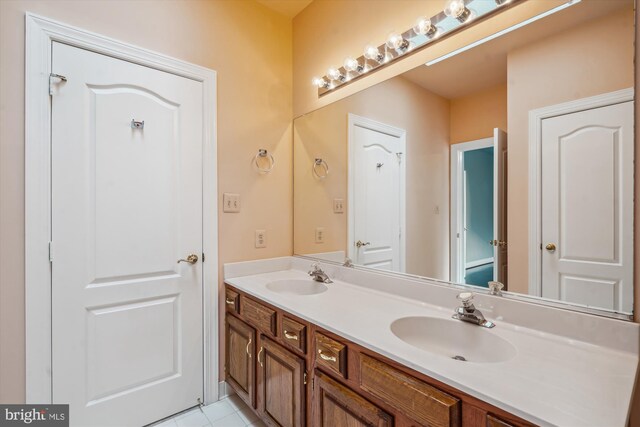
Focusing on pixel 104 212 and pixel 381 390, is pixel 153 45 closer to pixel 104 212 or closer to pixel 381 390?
pixel 104 212

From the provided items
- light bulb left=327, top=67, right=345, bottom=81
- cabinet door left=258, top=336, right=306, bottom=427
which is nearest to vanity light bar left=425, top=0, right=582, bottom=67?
light bulb left=327, top=67, right=345, bottom=81

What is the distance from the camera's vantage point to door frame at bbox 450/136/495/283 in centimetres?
135

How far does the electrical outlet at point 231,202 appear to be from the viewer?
6.39 feet

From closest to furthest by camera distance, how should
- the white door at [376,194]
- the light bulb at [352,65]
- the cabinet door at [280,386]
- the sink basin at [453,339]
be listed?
the sink basin at [453,339] < the cabinet door at [280,386] < the white door at [376,194] < the light bulb at [352,65]

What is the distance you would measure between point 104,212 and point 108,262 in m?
0.26

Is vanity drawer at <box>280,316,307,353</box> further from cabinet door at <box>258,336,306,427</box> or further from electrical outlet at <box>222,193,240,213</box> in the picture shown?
electrical outlet at <box>222,193,240,213</box>

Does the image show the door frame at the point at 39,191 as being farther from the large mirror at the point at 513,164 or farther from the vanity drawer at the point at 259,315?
the large mirror at the point at 513,164

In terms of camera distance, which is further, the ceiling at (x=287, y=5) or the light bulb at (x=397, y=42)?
the ceiling at (x=287, y=5)

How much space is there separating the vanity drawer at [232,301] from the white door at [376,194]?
745 mm

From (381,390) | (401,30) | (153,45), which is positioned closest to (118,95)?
(153,45)

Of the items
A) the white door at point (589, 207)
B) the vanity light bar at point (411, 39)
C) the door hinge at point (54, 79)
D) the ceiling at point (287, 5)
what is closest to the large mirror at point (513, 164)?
the white door at point (589, 207)

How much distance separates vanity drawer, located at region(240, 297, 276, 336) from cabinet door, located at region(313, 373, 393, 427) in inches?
14.4

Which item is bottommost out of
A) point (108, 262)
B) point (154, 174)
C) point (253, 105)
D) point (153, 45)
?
point (108, 262)

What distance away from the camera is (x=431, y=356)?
87 centimetres
